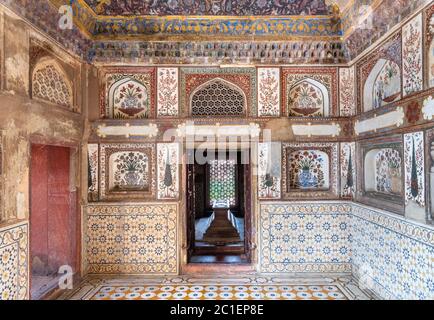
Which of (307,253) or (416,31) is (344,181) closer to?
(307,253)

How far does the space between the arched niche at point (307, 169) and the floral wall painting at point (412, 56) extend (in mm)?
1612

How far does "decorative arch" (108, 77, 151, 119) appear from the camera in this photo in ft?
→ 14.4

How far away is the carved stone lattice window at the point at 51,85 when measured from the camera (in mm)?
3195

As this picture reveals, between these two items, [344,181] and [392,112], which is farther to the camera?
[344,181]

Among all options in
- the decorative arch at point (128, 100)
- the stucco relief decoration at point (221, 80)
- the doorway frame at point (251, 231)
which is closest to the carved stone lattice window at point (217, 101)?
the stucco relief decoration at point (221, 80)

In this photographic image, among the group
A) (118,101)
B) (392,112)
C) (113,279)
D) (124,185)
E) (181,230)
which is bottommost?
(113,279)

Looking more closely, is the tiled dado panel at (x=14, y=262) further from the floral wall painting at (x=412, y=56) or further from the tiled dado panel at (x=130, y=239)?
the floral wall painting at (x=412, y=56)

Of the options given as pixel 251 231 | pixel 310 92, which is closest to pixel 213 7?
pixel 310 92

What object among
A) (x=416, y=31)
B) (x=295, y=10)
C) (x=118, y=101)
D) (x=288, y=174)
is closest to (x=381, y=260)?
(x=288, y=174)

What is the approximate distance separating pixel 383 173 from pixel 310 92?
159cm

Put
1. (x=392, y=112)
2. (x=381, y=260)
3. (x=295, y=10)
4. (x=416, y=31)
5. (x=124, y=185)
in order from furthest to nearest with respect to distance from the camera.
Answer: (x=124, y=185) < (x=295, y=10) < (x=381, y=260) < (x=392, y=112) < (x=416, y=31)

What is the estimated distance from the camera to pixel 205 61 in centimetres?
427

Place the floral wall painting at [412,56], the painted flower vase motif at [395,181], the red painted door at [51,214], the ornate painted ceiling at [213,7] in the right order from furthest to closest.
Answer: the ornate painted ceiling at [213,7], the red painted door at [51,214], the painted flower vase motif at [395,181], the floral wall painting at [412,56]

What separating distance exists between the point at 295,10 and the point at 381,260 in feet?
11.5
